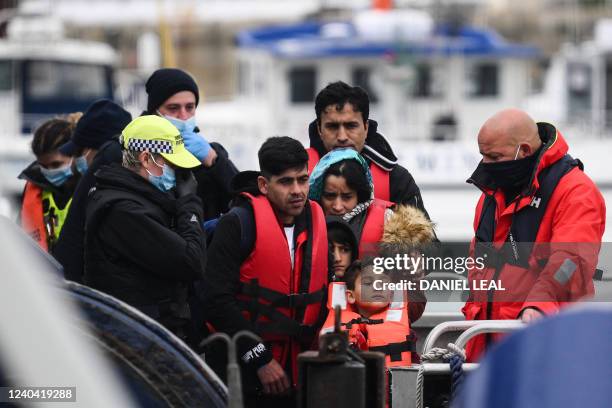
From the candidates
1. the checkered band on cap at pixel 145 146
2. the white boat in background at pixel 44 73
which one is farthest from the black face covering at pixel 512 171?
the white boat in background at pixel 44 73

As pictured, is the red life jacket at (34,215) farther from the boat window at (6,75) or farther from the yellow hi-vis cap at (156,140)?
the boat window at (6,75)

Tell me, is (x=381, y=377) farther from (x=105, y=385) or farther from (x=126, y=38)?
(x=126, y=38)

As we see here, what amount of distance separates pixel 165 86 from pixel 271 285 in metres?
1.63

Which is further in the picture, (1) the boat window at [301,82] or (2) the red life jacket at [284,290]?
(1) the boat window at [301,82]

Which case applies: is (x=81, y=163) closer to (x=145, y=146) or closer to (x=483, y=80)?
(x=145, y=146)

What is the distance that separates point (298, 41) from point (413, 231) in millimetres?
20406

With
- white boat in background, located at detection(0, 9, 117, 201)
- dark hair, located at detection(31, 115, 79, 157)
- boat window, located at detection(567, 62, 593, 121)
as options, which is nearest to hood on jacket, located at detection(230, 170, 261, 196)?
dark hair, located at detection(31, 115, 79, 157)

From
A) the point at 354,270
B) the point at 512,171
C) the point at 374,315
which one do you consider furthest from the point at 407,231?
the point at 512,171

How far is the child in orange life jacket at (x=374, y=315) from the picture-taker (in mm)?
4617

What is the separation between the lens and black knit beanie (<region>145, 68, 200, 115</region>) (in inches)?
237

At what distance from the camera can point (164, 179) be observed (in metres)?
4.86

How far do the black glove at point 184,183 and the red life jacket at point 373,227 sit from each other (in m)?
0.72

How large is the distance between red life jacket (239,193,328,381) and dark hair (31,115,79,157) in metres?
2.44

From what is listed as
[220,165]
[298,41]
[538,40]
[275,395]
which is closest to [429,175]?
[298,41]
